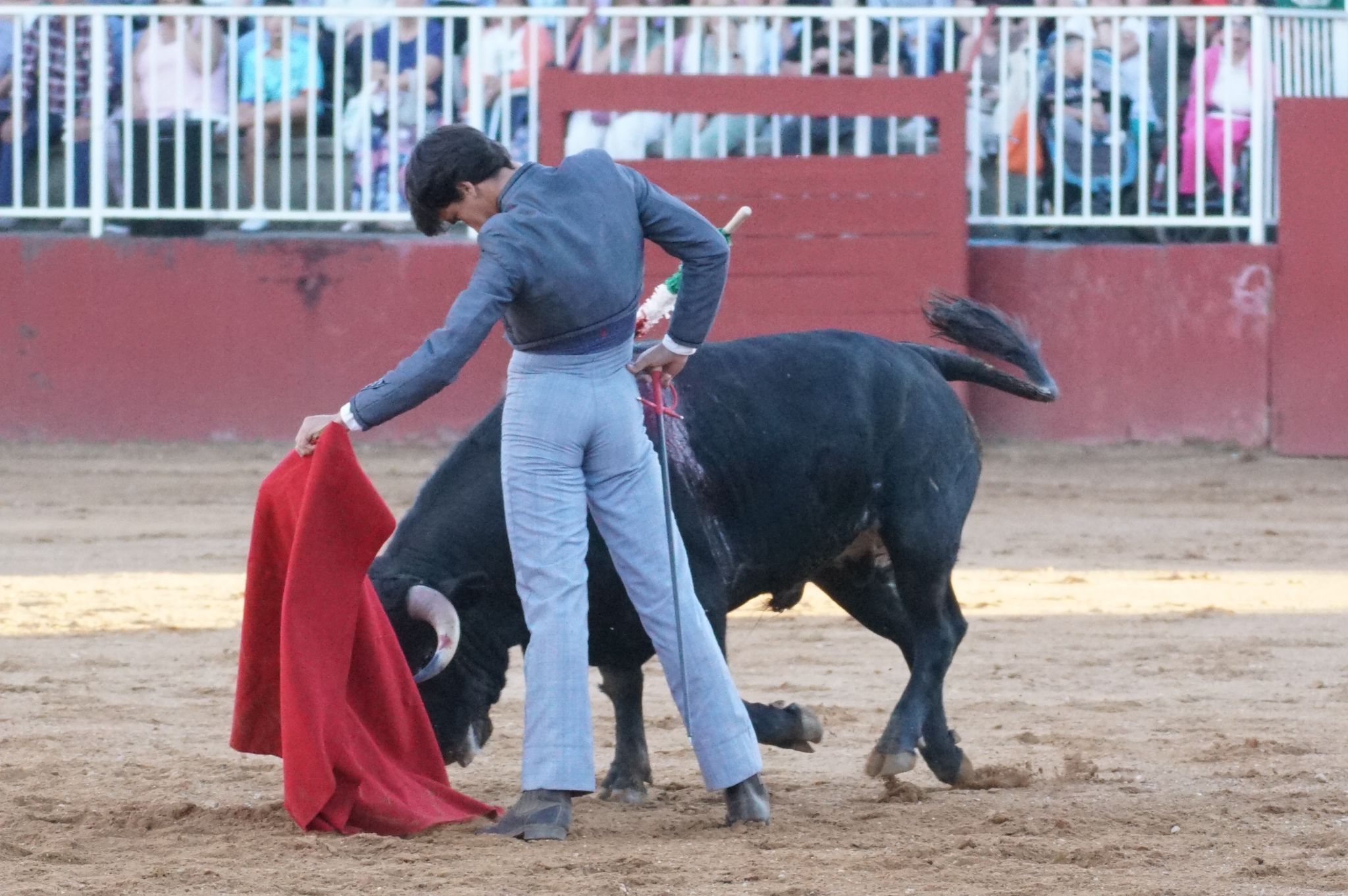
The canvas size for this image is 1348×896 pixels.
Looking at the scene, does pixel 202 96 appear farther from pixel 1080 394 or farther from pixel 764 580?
pixel 764 580

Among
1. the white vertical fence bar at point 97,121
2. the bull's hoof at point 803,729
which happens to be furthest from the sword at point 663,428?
the white vertical fence bar at point 97,121

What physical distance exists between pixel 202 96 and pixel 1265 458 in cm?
634

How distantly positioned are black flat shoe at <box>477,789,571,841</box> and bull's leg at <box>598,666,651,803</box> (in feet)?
2.02

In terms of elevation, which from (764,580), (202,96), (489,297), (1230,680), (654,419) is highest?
(202,96)

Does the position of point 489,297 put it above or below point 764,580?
above

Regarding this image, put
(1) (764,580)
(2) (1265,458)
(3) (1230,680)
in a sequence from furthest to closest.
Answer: (2) (1265,458), (3) (1230,680), (1) (764,580)

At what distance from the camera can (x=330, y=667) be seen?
14.5ft

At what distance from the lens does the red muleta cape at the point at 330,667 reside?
4.35 meters

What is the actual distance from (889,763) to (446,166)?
1.85 m

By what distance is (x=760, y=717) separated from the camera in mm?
4738

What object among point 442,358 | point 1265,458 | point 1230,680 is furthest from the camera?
point 1265,458

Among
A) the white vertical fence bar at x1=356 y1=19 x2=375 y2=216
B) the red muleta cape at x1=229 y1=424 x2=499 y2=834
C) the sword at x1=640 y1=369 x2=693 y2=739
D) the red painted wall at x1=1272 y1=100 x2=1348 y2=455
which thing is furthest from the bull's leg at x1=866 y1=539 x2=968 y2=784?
the white vertical fence bar at x1=356 y1=19 x2=375 y2=216

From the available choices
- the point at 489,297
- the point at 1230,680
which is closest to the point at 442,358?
the point at 489,297

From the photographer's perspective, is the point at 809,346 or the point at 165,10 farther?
the point at 165,10
